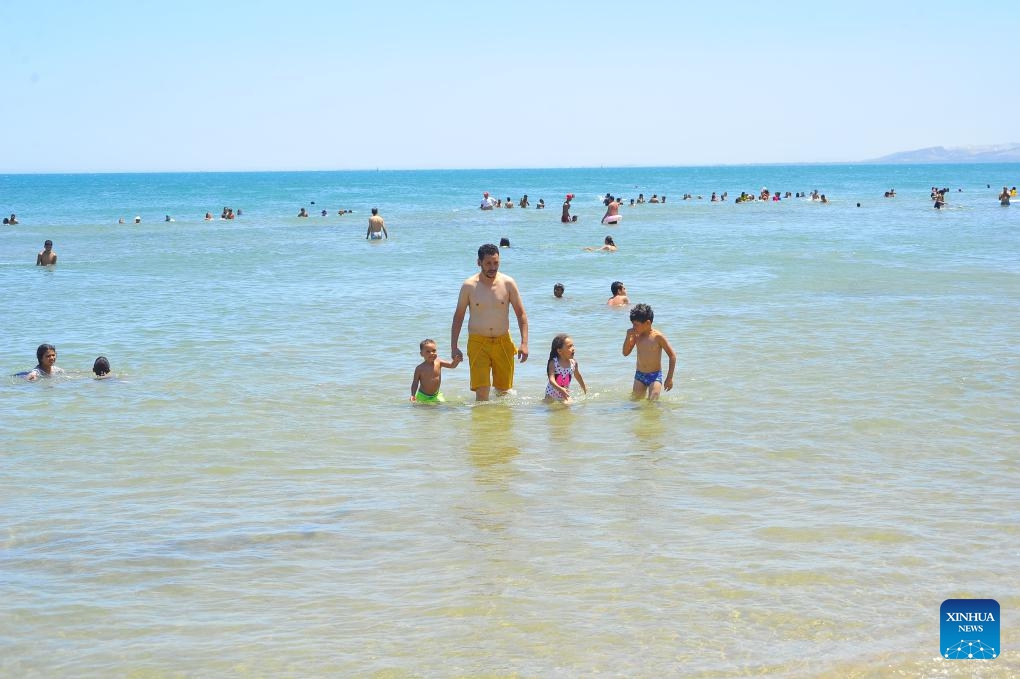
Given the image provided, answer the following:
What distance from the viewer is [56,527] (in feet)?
21.7

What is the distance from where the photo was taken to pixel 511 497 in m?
7.07

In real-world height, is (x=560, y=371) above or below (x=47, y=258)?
below

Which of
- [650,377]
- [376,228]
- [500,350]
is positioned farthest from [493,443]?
[376,228]

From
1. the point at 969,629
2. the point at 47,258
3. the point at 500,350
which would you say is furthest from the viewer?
the point at 47,258

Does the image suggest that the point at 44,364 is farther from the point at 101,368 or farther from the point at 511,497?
the point at 511,497

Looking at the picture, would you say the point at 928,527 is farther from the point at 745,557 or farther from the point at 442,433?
the point at 442,433

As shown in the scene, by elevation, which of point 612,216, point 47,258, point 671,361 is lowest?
point 671,361

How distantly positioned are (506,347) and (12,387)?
5.58 metres

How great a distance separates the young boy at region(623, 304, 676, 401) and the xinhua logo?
4.82m

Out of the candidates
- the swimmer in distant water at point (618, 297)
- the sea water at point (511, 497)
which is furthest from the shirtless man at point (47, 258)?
the swimmer in distant water at point (618, 297)

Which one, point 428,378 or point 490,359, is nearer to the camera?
point 490,359

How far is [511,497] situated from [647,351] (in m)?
3.31

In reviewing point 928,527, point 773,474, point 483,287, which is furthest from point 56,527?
point 928,527

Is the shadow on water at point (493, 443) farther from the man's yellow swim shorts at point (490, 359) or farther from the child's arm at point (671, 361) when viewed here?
the child's arm at point (671, 361)
